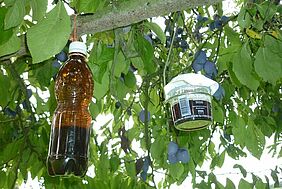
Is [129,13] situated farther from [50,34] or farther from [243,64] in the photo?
[243,64]

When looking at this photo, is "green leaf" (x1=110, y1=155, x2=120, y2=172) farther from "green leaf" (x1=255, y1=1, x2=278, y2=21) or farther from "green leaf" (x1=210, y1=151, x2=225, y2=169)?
"green leaf" (x1=255, y1=1, x2=278, y2=21)

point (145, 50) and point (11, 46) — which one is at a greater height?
point (145, 50)

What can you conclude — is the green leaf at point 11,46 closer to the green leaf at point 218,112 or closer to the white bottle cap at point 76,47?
the white bottle cap at point 76,47

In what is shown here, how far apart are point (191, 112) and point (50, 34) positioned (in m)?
0.33

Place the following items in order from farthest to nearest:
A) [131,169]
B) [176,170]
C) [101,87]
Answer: [131,169] < [176,170] < [101,87]

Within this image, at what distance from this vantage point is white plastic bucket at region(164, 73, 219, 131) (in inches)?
45.3

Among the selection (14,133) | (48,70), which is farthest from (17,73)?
(14,133)

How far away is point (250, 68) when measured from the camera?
4.72 ft

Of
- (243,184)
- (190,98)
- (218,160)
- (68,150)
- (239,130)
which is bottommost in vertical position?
(68,150)

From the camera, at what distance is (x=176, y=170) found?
1.95 metres

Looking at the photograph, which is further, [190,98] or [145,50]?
[145,50]

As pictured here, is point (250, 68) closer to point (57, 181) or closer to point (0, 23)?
point (0, 23)

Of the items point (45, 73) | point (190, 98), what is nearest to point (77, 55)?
point (190, 98)

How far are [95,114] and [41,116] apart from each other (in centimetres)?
67
